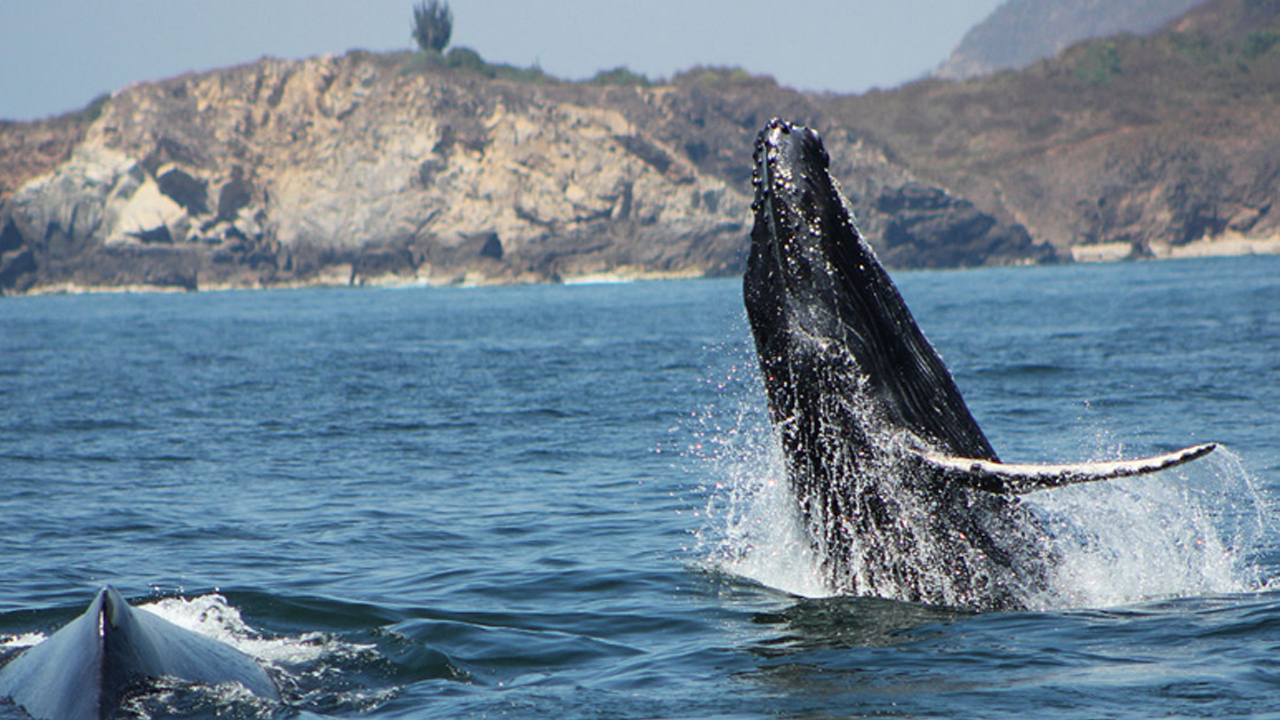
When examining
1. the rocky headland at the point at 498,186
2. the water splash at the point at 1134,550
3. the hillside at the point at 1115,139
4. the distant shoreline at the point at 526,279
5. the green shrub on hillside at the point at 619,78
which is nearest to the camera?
the water splash at the point at 1134,550

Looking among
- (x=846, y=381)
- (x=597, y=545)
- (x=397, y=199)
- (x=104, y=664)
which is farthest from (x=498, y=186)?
(x=104, y=664)

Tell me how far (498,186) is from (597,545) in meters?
102

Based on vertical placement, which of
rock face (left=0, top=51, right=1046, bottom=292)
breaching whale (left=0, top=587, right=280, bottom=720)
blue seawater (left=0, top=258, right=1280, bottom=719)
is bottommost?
blue seawater (left=0, top=258, right=1280, bottom=719)

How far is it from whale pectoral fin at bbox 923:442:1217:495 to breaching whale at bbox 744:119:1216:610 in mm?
263

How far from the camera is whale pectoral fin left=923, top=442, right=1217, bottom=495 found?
→ 517 centimetres

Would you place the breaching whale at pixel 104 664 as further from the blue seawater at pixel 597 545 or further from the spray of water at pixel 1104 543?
the spray of water at pixel 1104 543

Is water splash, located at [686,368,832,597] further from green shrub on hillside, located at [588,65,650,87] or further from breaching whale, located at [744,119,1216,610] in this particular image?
green shrub on hillside, located at [588,65,650,87]

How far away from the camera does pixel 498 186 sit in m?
110

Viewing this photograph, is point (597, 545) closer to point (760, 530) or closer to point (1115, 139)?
point (760, 530)

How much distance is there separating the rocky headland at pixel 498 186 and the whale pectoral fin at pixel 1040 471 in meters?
98.3

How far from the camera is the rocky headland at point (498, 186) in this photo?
109 metres

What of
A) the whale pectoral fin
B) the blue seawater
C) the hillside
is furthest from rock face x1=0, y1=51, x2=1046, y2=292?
the whale pectoral fin

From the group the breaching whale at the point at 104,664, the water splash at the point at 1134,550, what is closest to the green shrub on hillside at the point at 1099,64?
the water splash at the point at 1134,550

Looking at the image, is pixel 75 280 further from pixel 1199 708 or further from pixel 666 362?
pixel 1199 708
